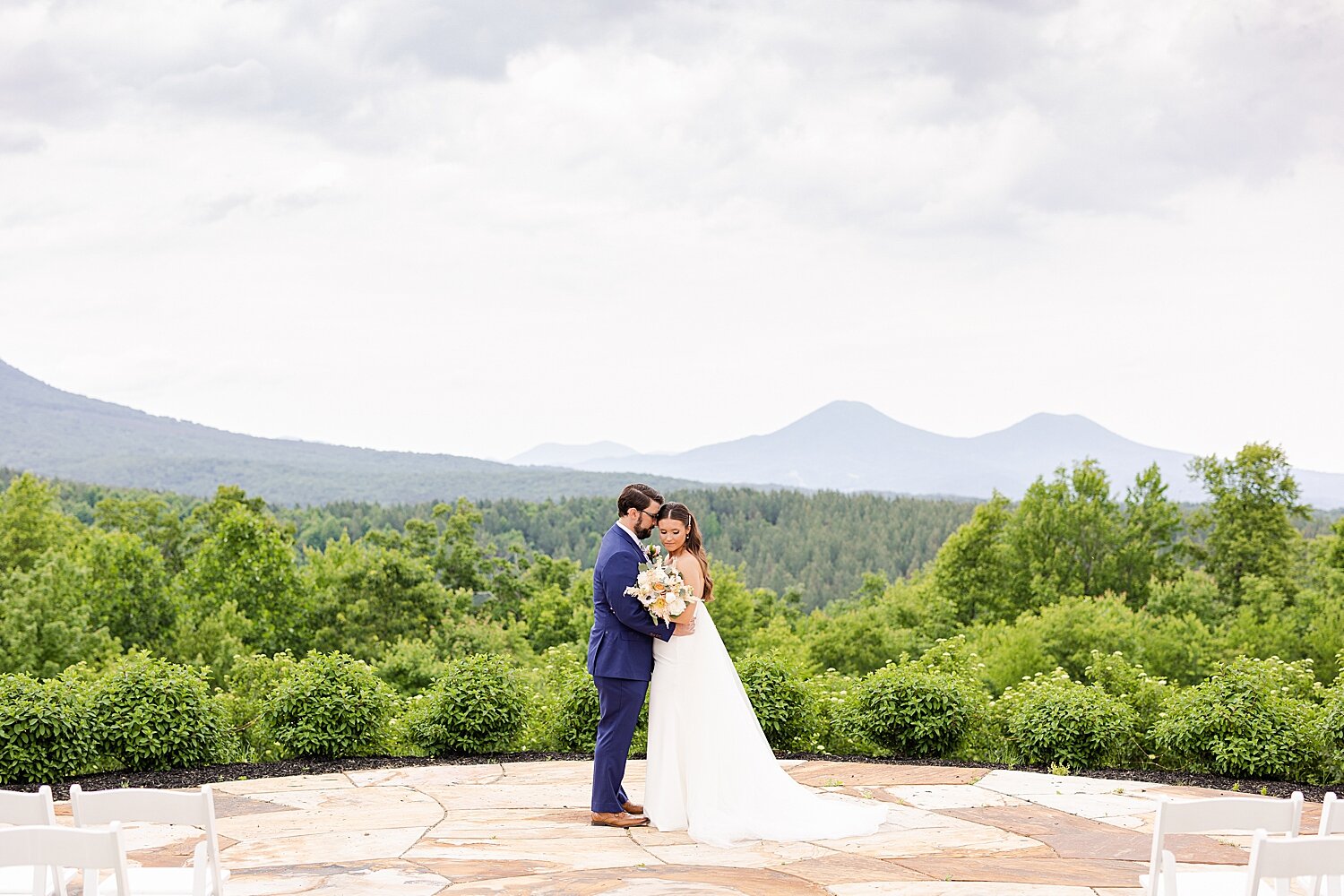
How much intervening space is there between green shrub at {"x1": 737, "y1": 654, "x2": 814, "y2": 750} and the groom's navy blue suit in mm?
3191

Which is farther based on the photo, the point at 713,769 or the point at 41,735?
the point at 41,735

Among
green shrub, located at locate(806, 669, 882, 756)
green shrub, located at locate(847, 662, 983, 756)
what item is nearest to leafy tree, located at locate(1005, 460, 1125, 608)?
green shrub, located at locate(806, 669, 882, 756)

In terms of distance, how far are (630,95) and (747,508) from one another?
2811 inches

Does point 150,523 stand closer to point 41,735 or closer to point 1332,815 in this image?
point 41,735

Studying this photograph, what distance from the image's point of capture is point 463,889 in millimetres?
5480

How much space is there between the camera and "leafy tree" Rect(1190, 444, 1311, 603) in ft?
137

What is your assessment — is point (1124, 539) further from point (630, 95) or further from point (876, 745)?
point (876, 745)

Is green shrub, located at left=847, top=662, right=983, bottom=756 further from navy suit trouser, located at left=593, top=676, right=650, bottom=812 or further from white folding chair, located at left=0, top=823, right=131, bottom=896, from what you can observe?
white folding chair, located at left=0, top=823, right=131, bottom=896

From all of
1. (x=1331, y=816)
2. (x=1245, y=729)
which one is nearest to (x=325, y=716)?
(x=1245, y=729)

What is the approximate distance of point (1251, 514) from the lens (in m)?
42.6

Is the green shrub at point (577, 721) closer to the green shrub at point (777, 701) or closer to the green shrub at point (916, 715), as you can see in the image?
the green shrub at point (777, 701)

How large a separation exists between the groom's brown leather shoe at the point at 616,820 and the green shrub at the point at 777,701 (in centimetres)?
307

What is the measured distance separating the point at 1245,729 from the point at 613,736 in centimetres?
528

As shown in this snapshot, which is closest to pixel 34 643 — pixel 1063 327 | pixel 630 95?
pixel 630 95
